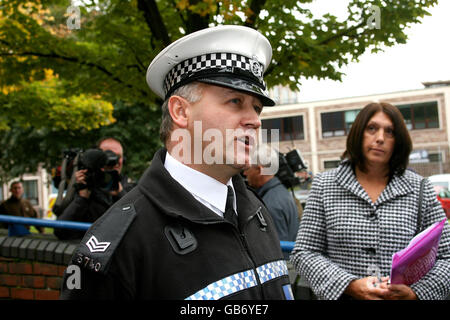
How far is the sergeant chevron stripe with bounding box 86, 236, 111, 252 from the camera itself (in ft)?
3.97

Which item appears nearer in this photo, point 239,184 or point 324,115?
point 239,184

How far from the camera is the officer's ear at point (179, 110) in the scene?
146 centimetres

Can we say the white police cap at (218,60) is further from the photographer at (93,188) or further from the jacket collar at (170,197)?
the photographer at (93,188)

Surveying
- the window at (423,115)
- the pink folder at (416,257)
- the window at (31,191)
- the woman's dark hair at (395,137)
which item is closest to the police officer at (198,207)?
the pink folder at (416,257)

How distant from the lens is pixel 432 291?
1.99 meters

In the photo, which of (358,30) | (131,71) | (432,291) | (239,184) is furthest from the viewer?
(131,71)

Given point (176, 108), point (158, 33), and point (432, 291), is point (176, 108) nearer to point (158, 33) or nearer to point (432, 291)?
point (432, 291)

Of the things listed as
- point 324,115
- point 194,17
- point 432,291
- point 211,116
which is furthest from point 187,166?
point 324,115

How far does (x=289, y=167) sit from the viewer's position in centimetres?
469

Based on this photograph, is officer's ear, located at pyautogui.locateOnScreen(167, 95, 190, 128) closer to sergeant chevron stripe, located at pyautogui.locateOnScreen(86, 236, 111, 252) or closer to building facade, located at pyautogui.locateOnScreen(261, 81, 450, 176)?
sergeant chevron stripe, located at pyautogui.locateOnScreen(86, 236, 111, 252)

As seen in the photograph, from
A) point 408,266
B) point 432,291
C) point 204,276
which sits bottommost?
point 432,291

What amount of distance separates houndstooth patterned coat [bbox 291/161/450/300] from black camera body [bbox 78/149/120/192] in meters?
2.07

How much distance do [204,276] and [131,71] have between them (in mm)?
4578

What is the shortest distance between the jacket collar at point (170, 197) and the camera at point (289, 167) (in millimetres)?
3057
